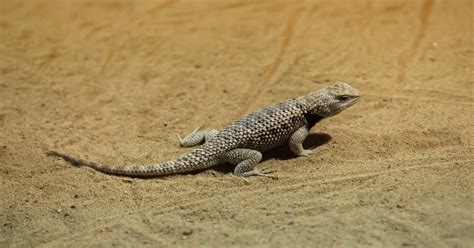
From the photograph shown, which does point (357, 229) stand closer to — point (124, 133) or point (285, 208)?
point (285, 208)

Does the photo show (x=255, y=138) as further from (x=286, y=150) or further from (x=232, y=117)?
(x=232, y=117)

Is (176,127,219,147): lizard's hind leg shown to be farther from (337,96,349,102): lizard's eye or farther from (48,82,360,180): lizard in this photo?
(337,96,349,102): lizard's eye

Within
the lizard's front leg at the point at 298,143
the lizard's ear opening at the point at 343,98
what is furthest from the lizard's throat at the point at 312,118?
the lizard's ear opening at the point at 343,98

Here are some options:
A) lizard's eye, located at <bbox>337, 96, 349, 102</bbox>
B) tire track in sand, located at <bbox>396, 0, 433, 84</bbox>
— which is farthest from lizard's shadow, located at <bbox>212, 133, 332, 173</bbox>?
tire track in sand, located at <bbox>396, 0, 433, 84</bbox>

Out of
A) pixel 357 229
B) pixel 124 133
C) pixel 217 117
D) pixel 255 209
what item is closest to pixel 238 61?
pixel 217 117

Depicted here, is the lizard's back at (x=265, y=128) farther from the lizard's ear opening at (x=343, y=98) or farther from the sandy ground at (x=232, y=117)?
the lizard's ear opening at (x=343, y=98)
